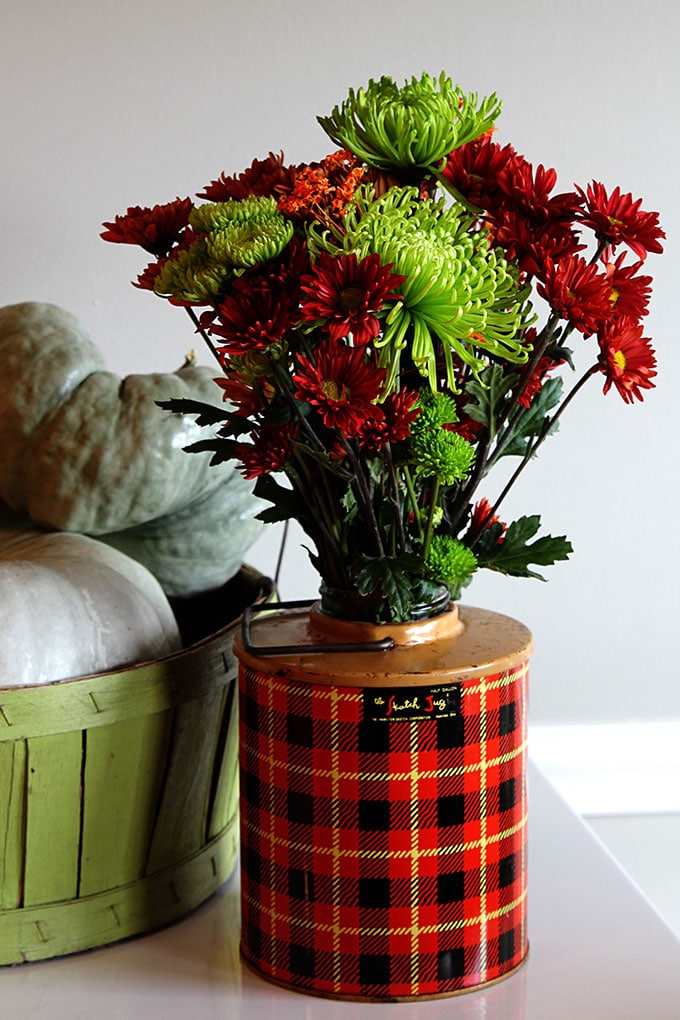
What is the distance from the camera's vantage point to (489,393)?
2.28 ft

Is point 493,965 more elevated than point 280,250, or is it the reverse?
point 280,250

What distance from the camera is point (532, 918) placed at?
2.77ft

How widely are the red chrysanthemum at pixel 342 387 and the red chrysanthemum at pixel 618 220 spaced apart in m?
0.15

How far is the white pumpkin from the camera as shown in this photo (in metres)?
0.74

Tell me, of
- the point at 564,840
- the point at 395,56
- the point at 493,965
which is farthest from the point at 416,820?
the point at 395,56

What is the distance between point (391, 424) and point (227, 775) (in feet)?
1.24

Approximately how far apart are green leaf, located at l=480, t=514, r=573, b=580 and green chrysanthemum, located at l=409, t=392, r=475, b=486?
86mm

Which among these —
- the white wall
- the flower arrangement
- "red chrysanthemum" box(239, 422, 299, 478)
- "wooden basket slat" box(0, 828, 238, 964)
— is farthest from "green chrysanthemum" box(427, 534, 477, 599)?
the white wall

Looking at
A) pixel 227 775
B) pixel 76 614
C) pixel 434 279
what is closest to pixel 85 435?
pixel 76 614

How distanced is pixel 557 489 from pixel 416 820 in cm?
55

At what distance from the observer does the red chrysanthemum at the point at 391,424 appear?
2.06 ft

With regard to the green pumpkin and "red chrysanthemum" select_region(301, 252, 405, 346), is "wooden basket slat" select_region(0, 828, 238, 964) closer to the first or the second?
the green pumpkin

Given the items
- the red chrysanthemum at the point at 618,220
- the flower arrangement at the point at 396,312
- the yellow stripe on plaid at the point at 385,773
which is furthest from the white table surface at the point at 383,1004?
the red chrysanthemum at the point at 618,220

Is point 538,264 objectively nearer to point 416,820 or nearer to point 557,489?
point 416,820
